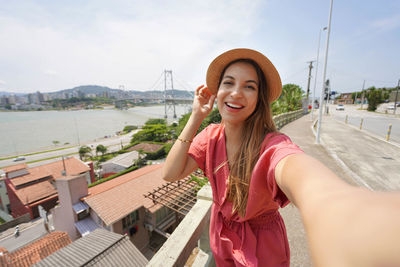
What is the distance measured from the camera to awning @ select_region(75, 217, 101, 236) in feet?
30.6

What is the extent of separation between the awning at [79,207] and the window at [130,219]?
7.98 ft

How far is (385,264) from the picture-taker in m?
0.26

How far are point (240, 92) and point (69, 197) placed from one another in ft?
38.5

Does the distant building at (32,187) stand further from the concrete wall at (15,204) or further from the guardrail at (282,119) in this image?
the guardrail at (282,119)

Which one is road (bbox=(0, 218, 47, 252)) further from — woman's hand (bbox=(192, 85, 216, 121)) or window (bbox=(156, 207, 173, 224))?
woman's hand (bbox=(192, 85, 216, 121))

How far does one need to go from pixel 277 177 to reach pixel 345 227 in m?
0.33

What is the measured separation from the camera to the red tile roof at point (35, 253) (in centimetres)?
698

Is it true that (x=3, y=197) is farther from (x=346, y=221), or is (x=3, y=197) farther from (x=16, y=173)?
(x=346, y=221)

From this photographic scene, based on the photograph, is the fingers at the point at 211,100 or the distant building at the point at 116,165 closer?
the fingers at the point at 211,100

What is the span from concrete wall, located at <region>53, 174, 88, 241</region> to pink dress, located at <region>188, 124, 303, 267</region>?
11078 millimetres

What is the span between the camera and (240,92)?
1.05 meters

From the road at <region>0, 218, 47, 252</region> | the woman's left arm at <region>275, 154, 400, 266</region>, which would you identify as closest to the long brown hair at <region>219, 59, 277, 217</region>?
the woman's left arm at <region>275, 154, 400, 266</region>

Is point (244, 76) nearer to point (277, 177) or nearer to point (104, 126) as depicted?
point (277, 177)

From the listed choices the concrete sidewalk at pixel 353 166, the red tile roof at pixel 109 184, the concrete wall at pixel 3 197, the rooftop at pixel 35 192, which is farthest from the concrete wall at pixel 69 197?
the concrete wall at pixel 3 197
